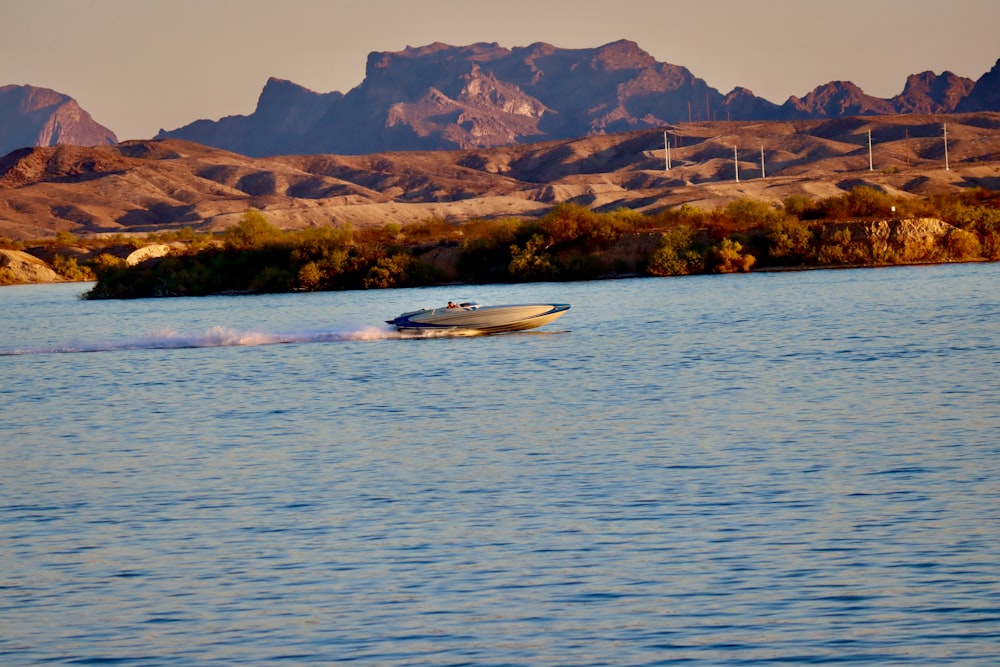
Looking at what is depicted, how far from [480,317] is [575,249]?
3563 cm

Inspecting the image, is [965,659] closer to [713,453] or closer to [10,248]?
[713,453]

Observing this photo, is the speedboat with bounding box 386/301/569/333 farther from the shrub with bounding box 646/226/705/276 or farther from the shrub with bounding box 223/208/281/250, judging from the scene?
the shrub with bounding box 223/208/281/250

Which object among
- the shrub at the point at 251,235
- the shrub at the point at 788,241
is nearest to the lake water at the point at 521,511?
the shrub at the point at 788,241

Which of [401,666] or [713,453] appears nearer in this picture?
[401,666]

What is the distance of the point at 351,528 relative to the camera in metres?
15.5

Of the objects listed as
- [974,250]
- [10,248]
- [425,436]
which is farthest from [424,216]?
[425,436]

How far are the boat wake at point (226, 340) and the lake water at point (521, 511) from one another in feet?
28.8

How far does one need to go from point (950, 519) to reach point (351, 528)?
6241 mm

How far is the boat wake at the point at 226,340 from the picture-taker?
4506 cm

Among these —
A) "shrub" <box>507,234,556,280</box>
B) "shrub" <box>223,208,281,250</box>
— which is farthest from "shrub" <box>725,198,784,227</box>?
"shrub" <box>223,208,281,250</box>

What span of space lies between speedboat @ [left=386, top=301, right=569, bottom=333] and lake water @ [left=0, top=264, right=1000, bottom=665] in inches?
212

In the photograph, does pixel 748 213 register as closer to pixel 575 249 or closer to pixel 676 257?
pixel 676 257

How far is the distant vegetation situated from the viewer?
71812 millimetres

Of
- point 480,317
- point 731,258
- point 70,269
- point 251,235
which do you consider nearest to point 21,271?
point 70,269
